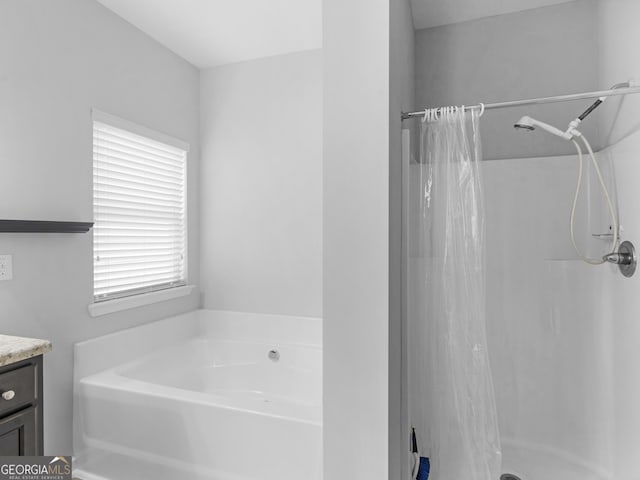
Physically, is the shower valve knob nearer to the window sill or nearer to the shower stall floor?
the shower stall floor

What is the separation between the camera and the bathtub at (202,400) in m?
1.72

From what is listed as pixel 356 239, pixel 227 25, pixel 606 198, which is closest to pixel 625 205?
pixel 606 198

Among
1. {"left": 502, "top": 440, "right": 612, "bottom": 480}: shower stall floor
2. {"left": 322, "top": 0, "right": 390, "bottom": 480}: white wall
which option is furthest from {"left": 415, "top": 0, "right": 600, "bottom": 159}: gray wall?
{"left": 502, "top": 440, "right": 612, "bottom": 480}: shower stall floor

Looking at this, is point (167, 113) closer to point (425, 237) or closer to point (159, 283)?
point (159, 283)

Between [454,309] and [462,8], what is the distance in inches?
70.3

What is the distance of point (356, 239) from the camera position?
1.37m

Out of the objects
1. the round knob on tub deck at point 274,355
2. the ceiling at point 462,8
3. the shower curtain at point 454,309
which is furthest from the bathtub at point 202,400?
the ceiling at point 462,8

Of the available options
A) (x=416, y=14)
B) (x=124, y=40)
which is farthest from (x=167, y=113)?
(x=416, y=14)

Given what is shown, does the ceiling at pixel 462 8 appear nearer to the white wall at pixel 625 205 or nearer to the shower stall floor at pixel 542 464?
the white wall at pixel 625 205

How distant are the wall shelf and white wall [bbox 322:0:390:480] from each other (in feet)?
4.80

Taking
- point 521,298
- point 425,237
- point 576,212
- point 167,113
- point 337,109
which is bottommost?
point 521,298

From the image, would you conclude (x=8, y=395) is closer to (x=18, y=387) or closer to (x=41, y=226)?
(x=18, y=387)

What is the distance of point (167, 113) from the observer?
9.42 feet

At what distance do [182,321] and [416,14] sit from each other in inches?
102
